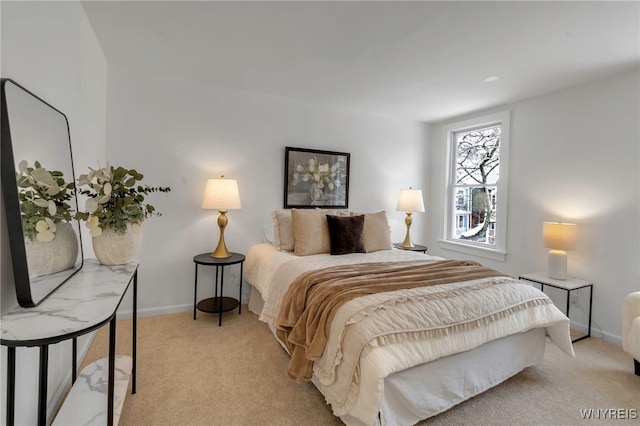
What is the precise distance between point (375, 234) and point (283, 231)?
0.96 metres

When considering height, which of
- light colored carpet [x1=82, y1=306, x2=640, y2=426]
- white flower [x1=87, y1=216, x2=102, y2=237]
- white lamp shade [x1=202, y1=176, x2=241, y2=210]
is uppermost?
white lamp shade [x1=202, y1=176, x2=241, y2=210]

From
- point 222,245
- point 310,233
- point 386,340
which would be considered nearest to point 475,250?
point 310,233

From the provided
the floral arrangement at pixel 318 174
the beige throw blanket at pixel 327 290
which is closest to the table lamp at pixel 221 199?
the floral arrangement at pixel 318 174

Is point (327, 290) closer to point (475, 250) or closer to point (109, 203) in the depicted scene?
point (109, 203)

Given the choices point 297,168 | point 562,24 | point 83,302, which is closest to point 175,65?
point 297,168

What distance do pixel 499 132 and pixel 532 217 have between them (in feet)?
3.75

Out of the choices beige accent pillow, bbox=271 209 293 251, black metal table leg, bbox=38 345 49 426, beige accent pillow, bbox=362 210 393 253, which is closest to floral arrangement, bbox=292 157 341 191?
beige accent pillow, bbox=271 209 293 251

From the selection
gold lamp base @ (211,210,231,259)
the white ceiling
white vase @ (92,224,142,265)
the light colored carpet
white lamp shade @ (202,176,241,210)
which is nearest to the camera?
white vase @ (92,224,142,265)

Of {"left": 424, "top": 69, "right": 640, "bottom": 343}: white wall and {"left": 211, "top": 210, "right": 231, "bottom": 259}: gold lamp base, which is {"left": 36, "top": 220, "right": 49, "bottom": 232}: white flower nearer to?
{"left": 211, "top": 210, "right": 231, "bottom": 259}: gold lamp base

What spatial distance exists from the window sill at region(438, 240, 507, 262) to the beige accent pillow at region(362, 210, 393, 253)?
1.46m

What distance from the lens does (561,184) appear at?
126 inches

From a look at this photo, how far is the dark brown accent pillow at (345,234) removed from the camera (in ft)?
9.79

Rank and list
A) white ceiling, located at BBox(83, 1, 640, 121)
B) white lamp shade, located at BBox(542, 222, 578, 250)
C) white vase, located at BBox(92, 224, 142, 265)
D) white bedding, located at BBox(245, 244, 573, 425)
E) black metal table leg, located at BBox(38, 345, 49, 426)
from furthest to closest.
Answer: white lamp shade, located at BBox(542, 222, 578, 250) < white ceiling, located at BBox(83, 1, 640, 121) < white vase, located at BBox(92, 224, 142, 265) < white bedding, located at BBox(245, 244, 573, 425) < black metal table leg, located at BBox(38, 345, 49, 426)

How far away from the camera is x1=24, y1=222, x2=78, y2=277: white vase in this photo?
114 cm
